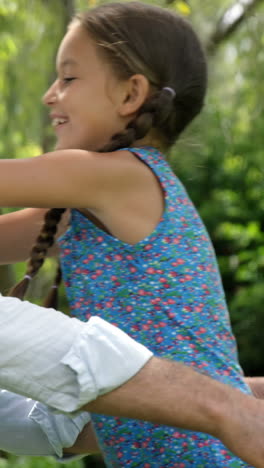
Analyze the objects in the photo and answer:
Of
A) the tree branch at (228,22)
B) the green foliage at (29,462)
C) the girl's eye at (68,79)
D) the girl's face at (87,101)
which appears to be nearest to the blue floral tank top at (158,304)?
the girl's face at (87,101)

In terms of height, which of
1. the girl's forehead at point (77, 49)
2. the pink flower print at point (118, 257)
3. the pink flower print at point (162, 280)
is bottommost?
the pink flower print at point (162, 280)

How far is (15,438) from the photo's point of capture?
2096mm

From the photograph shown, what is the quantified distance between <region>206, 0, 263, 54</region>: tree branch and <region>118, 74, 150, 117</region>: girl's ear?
5378mm

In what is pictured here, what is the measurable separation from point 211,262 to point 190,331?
0.80ft

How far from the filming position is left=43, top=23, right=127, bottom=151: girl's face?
220cm

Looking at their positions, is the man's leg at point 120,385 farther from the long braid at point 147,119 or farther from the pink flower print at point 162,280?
the long braid at point 147,119

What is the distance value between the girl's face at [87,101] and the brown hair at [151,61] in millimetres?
37

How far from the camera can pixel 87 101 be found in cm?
Result: 220

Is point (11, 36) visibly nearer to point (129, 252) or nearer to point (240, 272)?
point (240, 272)

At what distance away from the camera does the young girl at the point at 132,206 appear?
191cm

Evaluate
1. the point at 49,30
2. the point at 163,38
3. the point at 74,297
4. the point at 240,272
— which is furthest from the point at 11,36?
the point at 74,297

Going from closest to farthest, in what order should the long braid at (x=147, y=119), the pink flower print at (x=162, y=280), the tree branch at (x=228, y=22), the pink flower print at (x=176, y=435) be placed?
the pink flower print at (x=176, y=435), the pink flower print at (x=162, y=280), the long braid at (x=147, y=119), the tree branch at (x=228, y=22)

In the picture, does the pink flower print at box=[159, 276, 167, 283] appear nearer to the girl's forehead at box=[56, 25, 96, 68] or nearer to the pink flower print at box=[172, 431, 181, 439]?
the pink flower print at box=[172, 431, 181, 439]

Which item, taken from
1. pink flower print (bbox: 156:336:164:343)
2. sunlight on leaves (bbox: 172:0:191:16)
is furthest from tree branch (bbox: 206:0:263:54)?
pink flower print (bbox: 156:336:164:343)
